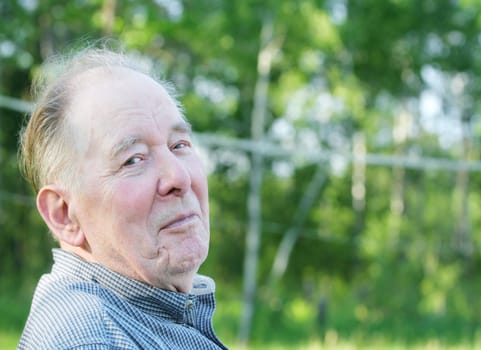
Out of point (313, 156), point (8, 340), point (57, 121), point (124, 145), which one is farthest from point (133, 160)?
point (313, 156)

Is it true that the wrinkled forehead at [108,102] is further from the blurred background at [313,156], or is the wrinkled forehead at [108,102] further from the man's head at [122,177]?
the blurred background at [313,156]

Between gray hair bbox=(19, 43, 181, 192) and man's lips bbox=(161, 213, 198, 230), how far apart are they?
0.46 ft

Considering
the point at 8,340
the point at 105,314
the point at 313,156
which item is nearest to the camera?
the point at 105,314

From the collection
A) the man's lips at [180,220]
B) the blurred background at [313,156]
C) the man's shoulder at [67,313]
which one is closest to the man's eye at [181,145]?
the man's lips at [180,220]

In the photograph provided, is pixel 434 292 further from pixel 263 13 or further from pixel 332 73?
pixel 263 13

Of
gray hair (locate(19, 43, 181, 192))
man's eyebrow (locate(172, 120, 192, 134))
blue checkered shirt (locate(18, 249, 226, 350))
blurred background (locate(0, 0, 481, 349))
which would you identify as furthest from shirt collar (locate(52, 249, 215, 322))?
blurred background (locate(0, 0, 481, 349))

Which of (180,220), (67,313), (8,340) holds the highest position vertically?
(8,340)

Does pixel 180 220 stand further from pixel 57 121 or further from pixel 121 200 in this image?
pixel 57 121

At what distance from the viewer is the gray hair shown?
3.66ft

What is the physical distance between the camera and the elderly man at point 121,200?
3.46ft

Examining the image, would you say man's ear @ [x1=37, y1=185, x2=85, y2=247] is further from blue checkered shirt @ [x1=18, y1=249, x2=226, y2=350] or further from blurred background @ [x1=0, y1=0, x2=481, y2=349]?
blurred background @ [x1=0, y1=0, x2=481, y2=349]

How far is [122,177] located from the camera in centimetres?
105

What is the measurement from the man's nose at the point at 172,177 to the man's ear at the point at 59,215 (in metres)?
0.14

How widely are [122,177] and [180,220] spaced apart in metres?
0.10
